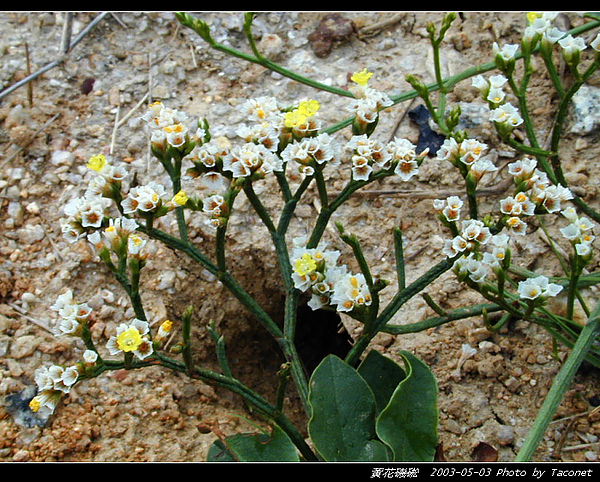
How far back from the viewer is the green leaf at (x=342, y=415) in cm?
188

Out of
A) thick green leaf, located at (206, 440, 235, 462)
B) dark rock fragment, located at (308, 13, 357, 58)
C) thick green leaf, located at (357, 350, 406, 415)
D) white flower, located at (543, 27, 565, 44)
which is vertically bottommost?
thick green leaf, located at (206, 440, 235, 462)

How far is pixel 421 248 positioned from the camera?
263 cm

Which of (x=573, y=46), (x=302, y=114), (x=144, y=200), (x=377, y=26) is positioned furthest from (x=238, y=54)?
(x=573, y=46)

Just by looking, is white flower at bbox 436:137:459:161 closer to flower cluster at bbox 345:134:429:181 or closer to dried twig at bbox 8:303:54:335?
flower cluster at bbox 345:134:429:181

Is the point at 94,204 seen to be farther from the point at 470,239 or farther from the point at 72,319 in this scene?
the point at 470,239

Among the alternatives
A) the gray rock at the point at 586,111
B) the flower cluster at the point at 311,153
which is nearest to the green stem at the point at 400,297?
the flower cluster at the point at 311,153

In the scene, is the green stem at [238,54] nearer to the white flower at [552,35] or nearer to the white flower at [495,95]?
the white flower at [495,95]

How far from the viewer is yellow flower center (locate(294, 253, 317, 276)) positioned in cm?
188

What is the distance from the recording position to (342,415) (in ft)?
6.30

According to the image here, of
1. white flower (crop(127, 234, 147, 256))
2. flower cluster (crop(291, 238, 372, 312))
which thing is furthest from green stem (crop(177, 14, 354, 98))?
white flower (crop(127, 234, 147, 256))

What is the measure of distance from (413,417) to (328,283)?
474 millimetres

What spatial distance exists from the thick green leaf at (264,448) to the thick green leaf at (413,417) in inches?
11.0

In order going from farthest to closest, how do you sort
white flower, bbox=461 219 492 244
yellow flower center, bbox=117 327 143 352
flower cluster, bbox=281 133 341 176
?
flower cluster, bbox=281 133 341 176 < white flower, bbox=461 219 492 244 < yellow flower center, bbox=117 327 143 352

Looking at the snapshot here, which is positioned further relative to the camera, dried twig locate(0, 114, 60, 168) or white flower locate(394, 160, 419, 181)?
dried twig locate(0, 114, 60, 168)
